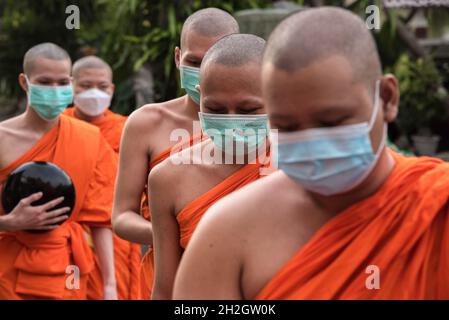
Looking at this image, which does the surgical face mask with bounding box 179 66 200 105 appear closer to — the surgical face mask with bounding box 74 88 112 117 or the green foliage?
the surgical face mask with bounding box 74 88 112 117

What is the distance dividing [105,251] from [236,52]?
3124 millimetres

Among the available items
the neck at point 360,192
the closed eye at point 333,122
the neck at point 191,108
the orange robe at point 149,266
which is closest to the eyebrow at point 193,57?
the neck at point 191,108

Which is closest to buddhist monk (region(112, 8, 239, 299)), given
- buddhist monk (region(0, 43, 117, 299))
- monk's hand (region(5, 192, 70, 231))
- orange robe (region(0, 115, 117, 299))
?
monk's hand (region(5, 192, 70, 231))

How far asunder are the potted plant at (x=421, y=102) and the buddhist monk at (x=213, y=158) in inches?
461

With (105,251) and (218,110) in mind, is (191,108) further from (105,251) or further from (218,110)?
(105,251)

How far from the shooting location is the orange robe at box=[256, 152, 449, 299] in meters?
2.16

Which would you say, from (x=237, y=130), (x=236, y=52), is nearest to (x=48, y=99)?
(x=236, y=52)

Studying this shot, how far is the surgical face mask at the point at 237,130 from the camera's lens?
3.12 metres

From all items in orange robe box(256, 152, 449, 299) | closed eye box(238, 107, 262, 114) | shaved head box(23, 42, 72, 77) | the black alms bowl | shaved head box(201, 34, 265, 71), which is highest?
shaved head box(201, 34, 265, 71)

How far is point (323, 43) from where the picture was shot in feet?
7.00

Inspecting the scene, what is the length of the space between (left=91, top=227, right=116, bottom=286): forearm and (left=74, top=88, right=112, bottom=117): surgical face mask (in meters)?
2.01

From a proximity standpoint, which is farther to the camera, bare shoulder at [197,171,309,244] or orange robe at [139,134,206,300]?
orange robe at [139,134,206,300]

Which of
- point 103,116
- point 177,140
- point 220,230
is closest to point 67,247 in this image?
point 177,140

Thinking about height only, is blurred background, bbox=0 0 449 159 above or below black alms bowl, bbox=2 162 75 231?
below
